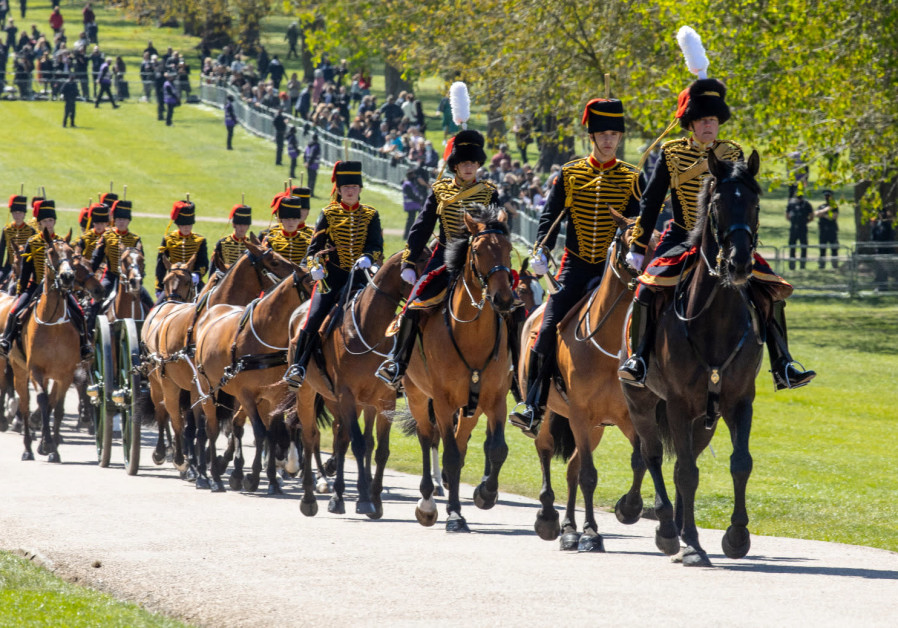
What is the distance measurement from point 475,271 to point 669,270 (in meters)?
1.95

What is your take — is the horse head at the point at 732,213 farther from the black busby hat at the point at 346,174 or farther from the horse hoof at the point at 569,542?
the black busby hat at the point at 346,174

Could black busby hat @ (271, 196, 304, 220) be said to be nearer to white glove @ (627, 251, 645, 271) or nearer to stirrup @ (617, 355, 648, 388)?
white glove @ (627, 251, 645, 271)

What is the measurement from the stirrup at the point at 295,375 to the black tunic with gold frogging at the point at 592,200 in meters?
3.32

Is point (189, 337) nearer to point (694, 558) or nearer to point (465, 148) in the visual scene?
point (465, 148)

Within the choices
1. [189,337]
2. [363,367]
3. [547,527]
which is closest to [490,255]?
[547,527]

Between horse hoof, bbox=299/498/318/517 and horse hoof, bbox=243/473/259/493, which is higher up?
horse hoof, bbox=299/498/318/517

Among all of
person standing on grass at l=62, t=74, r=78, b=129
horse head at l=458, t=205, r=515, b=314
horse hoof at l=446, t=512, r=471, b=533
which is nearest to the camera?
horse head at l=458, t=205, r=515, b=314

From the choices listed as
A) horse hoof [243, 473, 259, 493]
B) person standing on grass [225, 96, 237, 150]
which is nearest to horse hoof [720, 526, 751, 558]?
horse hoof [243, 473, 259, 493]

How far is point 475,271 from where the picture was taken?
1114 cm

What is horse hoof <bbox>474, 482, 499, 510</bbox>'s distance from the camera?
11867mm

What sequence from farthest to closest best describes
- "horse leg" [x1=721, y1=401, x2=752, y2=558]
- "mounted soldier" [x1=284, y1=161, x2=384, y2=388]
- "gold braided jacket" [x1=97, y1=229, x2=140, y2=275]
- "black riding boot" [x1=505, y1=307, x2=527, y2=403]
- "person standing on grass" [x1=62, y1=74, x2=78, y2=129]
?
"person standing on grass" [x1=62, y1=74, x2=78, y2=129]
"gold braided jacket" [x1=97, y1=229, x2=140, y2=275]
"mounted soldier" [x1=284, y1=161, x2=384, y2=388]
"black riding boot" [x1=505, y1=307, x2=527, y2=403]
"horse leg" [x1=721, y1=401, x2=752, y2=558]

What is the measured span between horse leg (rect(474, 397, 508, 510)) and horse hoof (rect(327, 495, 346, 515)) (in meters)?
1.58

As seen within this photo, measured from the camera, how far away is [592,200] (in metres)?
11.2

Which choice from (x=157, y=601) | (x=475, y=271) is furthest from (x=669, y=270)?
(x=157, y=601)
